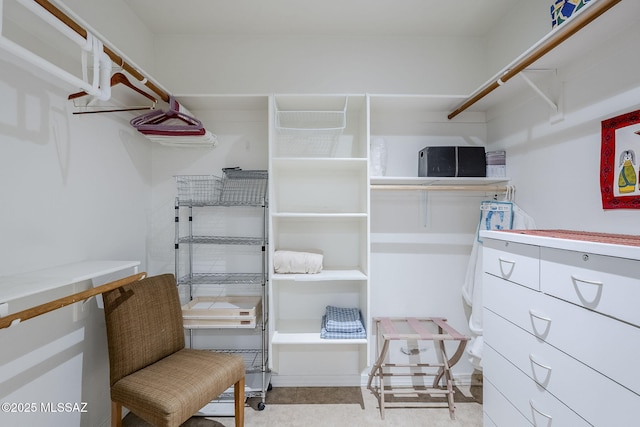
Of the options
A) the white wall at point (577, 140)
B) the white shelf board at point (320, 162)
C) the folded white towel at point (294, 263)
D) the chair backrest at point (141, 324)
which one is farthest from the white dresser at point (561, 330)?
the chair backrest at point (141, 324)

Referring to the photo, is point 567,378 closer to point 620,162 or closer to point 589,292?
point 589,292

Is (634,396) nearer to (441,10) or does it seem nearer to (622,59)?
(622,59)

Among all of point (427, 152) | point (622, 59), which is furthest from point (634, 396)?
point (427, 152)

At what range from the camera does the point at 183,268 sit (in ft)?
7.66

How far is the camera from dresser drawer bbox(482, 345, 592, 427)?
106 cm

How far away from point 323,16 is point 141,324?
2367 millimetres

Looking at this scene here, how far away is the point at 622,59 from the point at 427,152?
1009 millimetres

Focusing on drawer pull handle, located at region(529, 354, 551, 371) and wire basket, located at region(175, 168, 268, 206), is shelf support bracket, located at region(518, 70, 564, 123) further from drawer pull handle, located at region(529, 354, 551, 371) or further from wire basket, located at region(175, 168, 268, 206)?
wire basket, located at region(175, 168, 268, 206)

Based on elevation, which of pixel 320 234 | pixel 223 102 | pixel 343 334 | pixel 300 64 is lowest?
pixel 343 334

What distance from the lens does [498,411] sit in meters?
1.41

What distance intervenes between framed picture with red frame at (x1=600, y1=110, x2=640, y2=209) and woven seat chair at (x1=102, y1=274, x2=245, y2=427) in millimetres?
2152

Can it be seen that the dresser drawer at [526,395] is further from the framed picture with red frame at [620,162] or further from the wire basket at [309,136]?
the wire basket at [309,136]

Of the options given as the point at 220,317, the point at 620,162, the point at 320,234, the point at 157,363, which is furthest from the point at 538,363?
the point at 157,363

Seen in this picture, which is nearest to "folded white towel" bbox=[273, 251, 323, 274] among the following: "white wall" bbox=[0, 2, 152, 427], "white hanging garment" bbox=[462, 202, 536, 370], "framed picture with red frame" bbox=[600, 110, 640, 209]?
"white wall" bbox=[0, 2, 152, 427]
